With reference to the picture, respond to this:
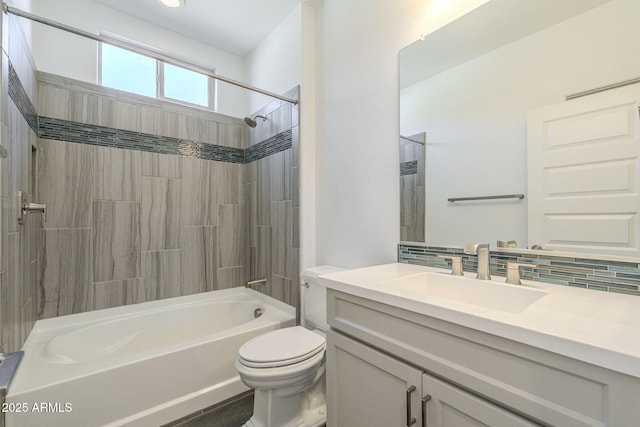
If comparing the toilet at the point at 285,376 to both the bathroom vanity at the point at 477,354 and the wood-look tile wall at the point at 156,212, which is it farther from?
the wood-look tile wall at the point at 156,212

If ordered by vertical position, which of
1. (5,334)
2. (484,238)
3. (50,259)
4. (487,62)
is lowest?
(5,334)

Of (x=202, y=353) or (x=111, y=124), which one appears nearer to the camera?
(x=202, y=353)

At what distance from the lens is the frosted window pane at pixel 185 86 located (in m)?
2.53

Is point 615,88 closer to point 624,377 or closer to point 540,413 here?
point 624,377

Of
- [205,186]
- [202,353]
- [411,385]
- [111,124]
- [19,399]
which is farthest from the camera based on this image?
[205,186]

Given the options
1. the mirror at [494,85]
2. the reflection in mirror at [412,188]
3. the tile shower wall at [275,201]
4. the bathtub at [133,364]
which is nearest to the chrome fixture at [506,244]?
the mirror at [494,85]

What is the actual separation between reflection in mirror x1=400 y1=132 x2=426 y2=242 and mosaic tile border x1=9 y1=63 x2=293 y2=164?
3.28ft

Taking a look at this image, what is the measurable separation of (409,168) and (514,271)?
0.69 meters

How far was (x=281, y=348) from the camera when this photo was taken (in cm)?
143

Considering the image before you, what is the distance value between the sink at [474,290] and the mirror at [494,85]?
0.76 feet

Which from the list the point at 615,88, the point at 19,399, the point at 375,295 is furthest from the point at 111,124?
the point at 615,88

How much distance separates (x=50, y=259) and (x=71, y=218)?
0.30 m

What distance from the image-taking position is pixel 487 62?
122 centimetres

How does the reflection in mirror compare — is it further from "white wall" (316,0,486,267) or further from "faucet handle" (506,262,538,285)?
"faucet handle" (506,262,538,285)
